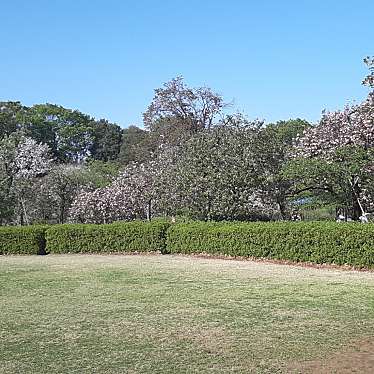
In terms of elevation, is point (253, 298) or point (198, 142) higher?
point (198, 142)

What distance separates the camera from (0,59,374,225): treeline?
65.8 feet

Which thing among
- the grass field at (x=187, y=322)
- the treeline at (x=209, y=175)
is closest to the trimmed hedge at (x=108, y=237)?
the treeline at (x=209, y=175)

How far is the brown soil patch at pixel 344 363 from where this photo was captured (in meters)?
5.23

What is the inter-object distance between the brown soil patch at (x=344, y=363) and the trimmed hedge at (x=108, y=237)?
13.3 m

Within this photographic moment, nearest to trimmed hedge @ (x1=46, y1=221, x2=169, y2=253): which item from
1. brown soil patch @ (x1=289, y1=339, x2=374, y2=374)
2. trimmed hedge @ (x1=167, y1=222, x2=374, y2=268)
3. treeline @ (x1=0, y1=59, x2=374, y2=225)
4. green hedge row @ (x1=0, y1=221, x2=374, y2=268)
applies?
green hedge row @ (x1=0, y1=221, x2=374, y2=268)

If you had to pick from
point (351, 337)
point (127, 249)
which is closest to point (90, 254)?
point (127, 249)

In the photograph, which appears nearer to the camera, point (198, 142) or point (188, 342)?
point (188, 342)

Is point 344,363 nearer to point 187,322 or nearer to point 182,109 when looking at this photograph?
point 187,322

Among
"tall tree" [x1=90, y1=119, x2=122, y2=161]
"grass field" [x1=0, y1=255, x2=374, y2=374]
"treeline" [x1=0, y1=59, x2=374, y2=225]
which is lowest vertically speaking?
"grass field" [x1=0, y1=255, x2=374, y2=374]

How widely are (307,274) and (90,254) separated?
29.4ft

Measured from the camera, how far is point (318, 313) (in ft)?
26.2

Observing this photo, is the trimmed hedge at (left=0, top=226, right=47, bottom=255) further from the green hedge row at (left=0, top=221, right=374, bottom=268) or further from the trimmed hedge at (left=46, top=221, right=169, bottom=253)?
the trimmed hedge at (left=46, top=221, right=169, bottom=253)

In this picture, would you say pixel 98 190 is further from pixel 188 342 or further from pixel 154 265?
pixel 188 342

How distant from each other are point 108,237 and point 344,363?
14.8m
